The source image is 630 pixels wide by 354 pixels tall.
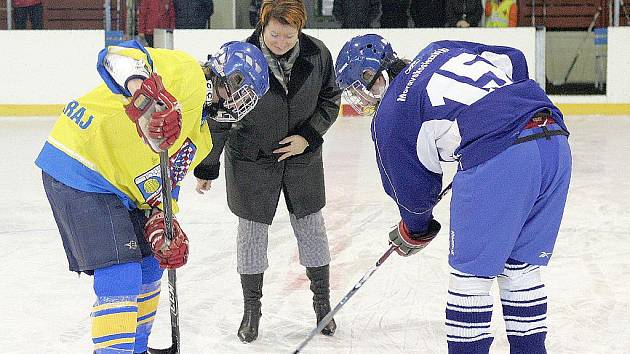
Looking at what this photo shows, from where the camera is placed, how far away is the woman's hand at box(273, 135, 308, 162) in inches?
118

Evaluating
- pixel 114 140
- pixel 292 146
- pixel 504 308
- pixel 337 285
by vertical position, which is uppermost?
pixel 114 140

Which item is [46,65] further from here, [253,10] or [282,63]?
[282,63]

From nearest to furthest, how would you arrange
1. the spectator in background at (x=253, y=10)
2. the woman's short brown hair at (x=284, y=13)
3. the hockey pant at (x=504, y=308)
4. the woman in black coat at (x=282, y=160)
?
the hockey pant at (x=504, y=308) < the woman's short brown hair at (x=284, y=13) < the woman in black coat at (x=282, y=160) < the spectator in background at (x=253, y=10)

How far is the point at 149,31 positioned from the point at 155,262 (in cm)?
731

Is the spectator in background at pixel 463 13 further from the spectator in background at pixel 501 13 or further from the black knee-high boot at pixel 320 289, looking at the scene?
the black knee-high boot at pixel 320 289

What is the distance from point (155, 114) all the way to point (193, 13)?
7.35m

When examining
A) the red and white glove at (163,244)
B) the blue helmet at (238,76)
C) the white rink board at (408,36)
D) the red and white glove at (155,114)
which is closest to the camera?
the red and white glove at (155,114)

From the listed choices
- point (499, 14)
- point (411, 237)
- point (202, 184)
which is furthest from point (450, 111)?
point (499, 14)

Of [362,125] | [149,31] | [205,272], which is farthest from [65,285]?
[149,31]

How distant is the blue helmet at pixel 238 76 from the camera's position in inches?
92.8

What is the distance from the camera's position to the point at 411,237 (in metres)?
2.60

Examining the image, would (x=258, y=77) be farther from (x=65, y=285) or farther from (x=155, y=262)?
(x=65, y=285)

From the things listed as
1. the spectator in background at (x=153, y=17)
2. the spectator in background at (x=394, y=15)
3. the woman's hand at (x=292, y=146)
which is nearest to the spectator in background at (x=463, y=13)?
the spectator in background at (x=394, y=15)

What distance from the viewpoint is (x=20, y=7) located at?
30.4ft
